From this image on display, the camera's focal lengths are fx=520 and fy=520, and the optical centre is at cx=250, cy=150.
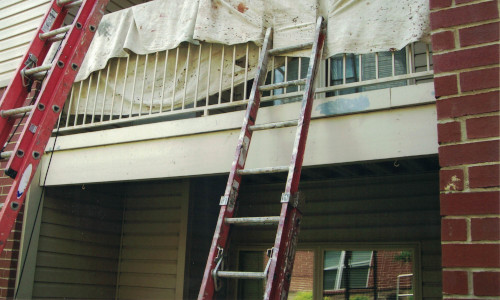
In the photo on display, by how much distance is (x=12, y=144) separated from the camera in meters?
5.89

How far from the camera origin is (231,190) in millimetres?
3357

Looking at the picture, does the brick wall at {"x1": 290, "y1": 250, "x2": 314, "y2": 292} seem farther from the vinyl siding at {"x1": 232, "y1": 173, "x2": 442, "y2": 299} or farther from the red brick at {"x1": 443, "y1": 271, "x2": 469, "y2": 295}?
the red brick at {"x1": 443, "y1": 271, "x2": 469, "y2": 295}

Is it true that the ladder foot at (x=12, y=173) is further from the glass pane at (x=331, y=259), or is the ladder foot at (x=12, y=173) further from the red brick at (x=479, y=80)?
the glass pane at (x=331, y=259)

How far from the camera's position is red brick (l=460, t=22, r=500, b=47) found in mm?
2221

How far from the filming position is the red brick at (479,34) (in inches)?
87.4

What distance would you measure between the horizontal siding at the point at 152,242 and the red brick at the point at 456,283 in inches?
193

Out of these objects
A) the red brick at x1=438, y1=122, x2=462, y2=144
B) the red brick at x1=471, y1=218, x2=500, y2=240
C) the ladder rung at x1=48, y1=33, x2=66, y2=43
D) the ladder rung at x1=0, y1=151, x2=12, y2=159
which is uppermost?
the ladder rung at x1=48, y1=33, x2=66, y2=43

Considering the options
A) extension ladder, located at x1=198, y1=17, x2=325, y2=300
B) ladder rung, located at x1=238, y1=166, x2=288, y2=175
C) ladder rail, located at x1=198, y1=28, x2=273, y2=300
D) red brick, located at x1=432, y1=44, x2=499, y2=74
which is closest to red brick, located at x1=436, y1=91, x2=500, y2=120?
red brick, located at x1=432, y1=44, x2=499, y2=74

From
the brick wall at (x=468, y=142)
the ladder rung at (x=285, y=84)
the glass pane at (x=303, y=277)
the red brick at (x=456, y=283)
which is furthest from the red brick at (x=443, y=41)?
the glass pane at (x=303, y=277)

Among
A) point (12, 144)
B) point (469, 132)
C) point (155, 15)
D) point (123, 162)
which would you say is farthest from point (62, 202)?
point (469, 132)

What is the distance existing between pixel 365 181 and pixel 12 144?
4101mm

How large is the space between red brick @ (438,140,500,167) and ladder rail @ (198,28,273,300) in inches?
58.3

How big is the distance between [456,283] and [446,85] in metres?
0.84

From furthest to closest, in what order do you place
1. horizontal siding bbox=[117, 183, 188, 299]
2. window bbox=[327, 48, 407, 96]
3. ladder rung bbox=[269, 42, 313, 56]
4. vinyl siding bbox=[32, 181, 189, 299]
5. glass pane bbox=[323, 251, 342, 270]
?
horizontal siding bbox=[117, 183, 188, 299] → glass pane bbox=[323, 251, 342, 270] → vinyl siding bbox=[32, 181, 189, 299] → window bbox=[327, 48, 407, 96] → ladder rung bbox=[269, 42, 313, 56]
